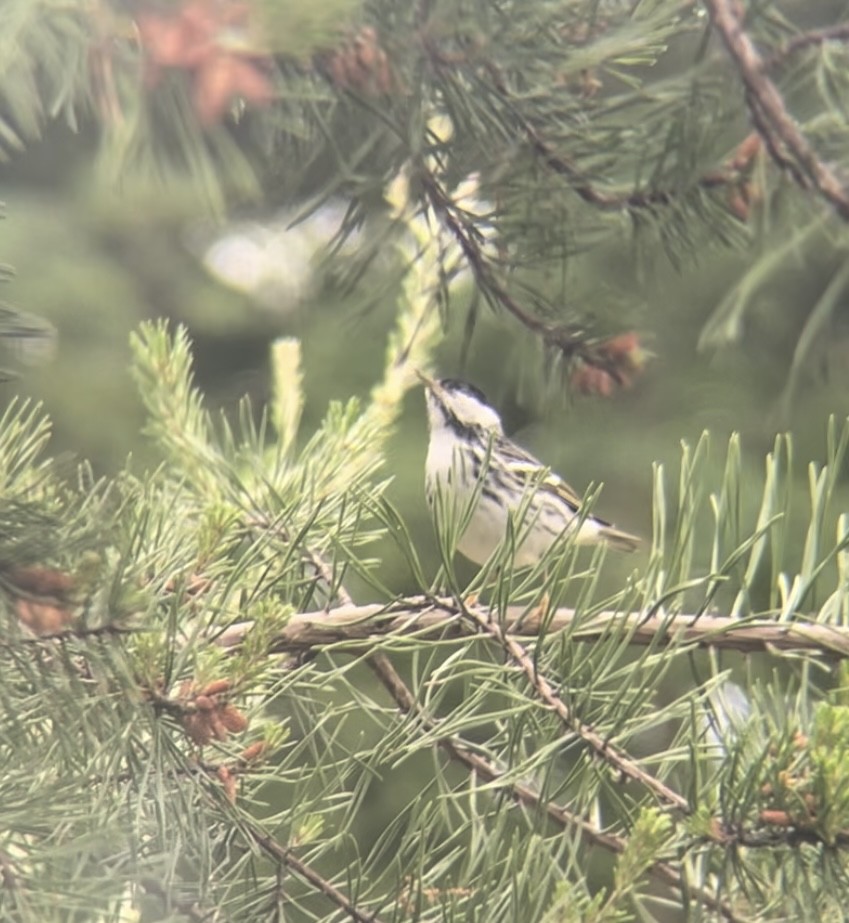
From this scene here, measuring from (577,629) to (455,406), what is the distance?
3.98 ft

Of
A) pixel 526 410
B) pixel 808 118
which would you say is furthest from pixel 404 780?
pixel 808 118

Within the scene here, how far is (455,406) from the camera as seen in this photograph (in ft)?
6.42

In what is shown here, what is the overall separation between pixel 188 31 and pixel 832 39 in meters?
0.34

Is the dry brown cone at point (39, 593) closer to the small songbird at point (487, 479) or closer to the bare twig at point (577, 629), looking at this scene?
the bare twig at point (577, 629)

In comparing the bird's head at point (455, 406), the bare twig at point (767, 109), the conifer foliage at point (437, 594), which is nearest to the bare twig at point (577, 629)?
the conifer foliage at point (437, 594)

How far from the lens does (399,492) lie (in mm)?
2738

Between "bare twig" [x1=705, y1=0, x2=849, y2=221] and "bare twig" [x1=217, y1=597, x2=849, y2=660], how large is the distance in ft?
0.69

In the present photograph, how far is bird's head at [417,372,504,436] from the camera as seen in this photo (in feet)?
6.36

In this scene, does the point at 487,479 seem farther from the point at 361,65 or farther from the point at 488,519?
the point at 361,65

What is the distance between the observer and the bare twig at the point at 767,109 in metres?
0.65

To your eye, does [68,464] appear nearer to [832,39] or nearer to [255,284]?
[832,39]

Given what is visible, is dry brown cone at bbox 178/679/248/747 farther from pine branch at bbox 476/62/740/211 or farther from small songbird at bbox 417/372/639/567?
small songbird at bbox 417/372/639/567

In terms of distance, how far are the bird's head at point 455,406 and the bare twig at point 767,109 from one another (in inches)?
46.8

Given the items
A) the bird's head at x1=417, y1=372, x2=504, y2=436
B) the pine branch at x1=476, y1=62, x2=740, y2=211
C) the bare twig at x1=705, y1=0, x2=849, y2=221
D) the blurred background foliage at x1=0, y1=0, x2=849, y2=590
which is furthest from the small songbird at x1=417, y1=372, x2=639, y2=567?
the bare twig at x1=705, y1=0, x2=849, y2=221
